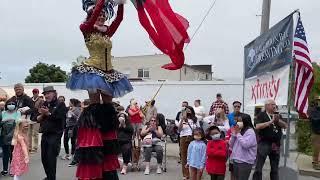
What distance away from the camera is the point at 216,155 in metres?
8.73

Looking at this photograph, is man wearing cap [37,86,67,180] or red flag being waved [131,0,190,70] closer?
red flag being waved [131,0,190,70]

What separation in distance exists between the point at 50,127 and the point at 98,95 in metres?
3.33

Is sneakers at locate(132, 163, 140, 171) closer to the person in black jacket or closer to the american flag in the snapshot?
the person in black jacket

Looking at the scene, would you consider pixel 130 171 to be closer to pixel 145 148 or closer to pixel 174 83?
pixel 145 148

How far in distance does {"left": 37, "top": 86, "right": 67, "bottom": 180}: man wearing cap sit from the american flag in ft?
13.2

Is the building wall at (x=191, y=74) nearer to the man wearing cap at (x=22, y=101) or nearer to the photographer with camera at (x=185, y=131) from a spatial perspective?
the photographer with camera at (x=185, y=131)

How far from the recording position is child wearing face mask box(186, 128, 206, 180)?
9266 mm

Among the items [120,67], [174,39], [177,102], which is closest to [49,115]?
[174,39]

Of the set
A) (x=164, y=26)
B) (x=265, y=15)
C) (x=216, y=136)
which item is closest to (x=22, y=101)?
A: (x=216, y=136)

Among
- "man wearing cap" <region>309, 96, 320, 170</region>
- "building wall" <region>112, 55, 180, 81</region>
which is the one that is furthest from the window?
"man wearing cap" <region>309, 96, 320, 170</region>

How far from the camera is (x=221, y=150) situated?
8773 mm

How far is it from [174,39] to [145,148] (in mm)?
6967

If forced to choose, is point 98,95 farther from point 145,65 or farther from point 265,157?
point 145,65

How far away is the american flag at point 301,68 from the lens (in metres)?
8.27
